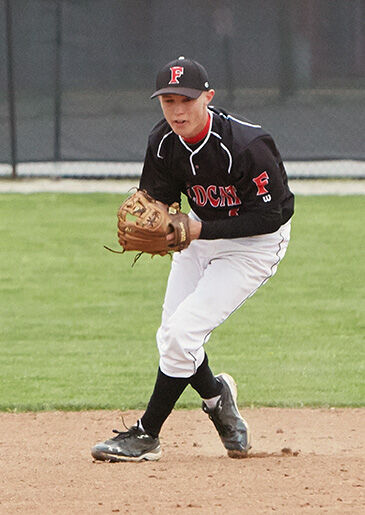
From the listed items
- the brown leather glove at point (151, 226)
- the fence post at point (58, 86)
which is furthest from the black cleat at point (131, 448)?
the fence post at point (58, 86)

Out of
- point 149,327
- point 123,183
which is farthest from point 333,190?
point 149,327

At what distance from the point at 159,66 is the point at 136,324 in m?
6.51

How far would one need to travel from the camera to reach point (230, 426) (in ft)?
15.6

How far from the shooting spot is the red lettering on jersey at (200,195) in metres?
4.53

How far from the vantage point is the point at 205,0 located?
12984 millimetres

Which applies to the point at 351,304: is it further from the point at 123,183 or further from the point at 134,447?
the point at 123,183

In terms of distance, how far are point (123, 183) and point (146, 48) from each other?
175cm

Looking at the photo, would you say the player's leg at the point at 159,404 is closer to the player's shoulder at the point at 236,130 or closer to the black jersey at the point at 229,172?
the black jersey at the point at 229,172

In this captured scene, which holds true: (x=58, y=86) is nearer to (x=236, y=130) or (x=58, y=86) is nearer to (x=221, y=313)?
(x=236, y=130)

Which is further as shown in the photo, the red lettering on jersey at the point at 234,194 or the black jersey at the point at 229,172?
the red lettering on jersey at the point at 234,194

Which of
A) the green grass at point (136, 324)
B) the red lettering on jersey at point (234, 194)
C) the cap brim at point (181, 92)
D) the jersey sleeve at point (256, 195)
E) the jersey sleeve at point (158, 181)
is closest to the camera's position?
the cap brim at point (181, 92)

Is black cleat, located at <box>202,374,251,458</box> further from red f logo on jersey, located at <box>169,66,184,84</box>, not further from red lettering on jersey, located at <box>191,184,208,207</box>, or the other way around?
red f logo on jersey, located at <box>169,66,184,84</box>

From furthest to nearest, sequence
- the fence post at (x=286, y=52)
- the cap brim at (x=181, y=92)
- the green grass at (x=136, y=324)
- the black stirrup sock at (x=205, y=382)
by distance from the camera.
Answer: the fence post at (x=286, y=52) < the green grass at (x=136, y=324) < the black stirrup sock at (x=205, y=382) < the cap brim at (x=181, y=92)

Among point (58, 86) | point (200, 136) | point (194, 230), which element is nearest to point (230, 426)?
point (194, 230)
